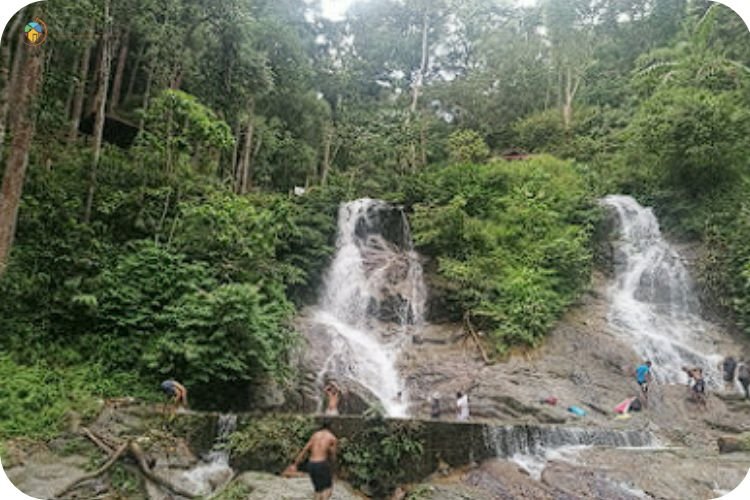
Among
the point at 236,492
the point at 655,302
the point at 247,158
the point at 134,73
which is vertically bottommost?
the point at 236,492

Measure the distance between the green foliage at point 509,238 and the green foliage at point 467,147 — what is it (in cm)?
64

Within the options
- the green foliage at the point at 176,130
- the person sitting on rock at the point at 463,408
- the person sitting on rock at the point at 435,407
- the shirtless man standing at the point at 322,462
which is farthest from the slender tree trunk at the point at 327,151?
the shirtless man standing at the point at 322,462

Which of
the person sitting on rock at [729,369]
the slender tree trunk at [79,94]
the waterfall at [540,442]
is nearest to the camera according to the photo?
the waterfall at [540,442]

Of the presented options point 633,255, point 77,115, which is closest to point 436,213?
point 633,255

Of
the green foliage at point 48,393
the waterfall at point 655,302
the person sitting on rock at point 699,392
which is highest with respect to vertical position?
the waterfall at point 655,302

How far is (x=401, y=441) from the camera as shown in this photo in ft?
21.2

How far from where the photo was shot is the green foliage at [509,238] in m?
10.8

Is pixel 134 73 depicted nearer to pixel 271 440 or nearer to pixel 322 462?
pixel 271 440

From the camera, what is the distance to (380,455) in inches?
252

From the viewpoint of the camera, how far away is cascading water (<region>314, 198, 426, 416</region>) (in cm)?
998

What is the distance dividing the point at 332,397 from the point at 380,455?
1.69 m

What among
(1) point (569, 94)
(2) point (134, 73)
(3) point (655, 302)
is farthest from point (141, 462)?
(1) point (569, 94)

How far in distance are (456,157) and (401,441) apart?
342 inches

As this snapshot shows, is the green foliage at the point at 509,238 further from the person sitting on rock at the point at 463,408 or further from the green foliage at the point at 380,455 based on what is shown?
the green foliage at the point at 380,455
